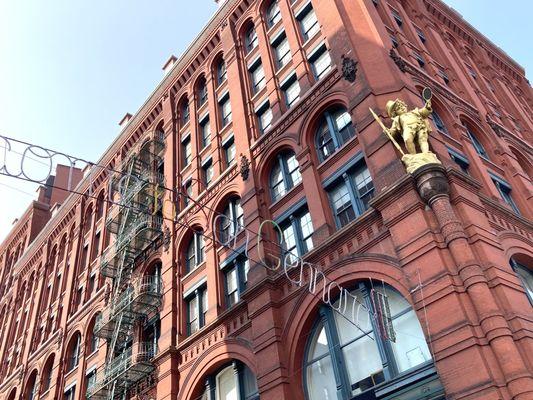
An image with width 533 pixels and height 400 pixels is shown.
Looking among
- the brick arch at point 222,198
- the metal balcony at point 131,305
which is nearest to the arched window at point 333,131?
the brick arch at point 222,198

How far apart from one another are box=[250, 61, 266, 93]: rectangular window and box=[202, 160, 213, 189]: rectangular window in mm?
4694

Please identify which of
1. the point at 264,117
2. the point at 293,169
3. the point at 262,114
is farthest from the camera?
the point at 262,114

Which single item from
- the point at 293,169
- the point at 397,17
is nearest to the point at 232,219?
the point at 293,169

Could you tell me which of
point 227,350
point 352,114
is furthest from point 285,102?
point 227,350

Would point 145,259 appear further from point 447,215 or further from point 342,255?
point 447,215

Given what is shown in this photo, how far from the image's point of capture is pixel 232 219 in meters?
24.8

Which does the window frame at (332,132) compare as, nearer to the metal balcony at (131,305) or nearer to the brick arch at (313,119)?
the brick arch at (313,119)

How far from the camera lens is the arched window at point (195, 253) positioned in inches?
1018

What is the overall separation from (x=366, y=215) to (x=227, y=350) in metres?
8.17

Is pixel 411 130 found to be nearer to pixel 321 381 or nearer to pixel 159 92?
pixel 321 381

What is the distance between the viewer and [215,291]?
2317 cm

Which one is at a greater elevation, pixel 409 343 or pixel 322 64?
pixel 322 64

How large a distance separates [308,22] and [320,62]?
338 cm

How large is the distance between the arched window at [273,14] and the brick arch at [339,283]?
16595 mm
